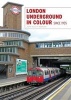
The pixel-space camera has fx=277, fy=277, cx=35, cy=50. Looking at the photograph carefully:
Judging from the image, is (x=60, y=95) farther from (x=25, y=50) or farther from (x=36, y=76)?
(x=25, y=50)

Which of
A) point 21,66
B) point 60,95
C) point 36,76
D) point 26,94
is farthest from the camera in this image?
point 21,66

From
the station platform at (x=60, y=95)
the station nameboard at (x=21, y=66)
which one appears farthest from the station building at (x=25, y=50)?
the station platform at (x=60, y=95)

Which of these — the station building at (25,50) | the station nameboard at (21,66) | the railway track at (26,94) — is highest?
the station building at (25,50)

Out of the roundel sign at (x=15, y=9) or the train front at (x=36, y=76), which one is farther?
the roundel sign at (x=15, y=9)

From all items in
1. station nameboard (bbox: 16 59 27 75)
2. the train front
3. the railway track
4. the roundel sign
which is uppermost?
the roundel sign

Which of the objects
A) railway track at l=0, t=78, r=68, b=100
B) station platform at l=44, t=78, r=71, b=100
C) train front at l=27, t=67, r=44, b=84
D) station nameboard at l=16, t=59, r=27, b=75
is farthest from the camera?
station nameboard at l=16, t=59, r=27, b=75

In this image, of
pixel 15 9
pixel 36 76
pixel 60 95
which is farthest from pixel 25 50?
pixel 15 9

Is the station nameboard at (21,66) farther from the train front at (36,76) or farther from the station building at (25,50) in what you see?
the train front at (36,76)

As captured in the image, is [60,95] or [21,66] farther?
[21,66]

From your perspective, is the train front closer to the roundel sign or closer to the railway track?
the railway track

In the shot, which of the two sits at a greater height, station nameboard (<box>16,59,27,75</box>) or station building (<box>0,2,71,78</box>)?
station building (<box>0,2,71,78</box>)

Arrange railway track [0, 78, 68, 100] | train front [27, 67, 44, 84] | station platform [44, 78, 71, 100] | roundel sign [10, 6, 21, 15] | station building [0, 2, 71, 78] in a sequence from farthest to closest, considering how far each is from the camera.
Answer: roundel sign [10, 6, 21, 15] < station building [0, 2, 71, 78] < train front [27, 67, 44, 84] < railway track [0, 78, 68, 100] < station platform [44, 78, 71, 100]

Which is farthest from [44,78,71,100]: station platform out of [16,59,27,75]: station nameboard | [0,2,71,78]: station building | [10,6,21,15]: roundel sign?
[10,6,21,15]: roundel sign

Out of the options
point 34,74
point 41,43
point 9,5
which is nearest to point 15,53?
point 41,43
